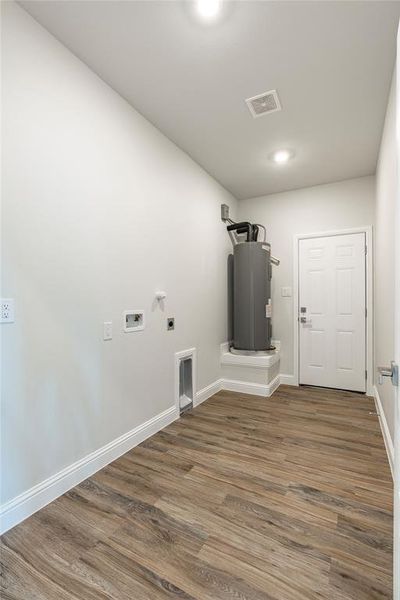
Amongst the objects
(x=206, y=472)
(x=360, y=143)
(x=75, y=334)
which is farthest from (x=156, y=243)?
(x=360, y=143)

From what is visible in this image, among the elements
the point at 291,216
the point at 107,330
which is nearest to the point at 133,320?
the point at 107,330

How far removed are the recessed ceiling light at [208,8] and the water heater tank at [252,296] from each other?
2351mm

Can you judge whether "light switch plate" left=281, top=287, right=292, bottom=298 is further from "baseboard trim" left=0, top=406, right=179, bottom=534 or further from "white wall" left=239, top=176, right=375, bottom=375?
"baseboard trim" left=0, top=406, right=179, bottom=534

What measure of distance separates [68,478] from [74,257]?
1396 mm

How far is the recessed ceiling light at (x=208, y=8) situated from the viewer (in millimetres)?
1492

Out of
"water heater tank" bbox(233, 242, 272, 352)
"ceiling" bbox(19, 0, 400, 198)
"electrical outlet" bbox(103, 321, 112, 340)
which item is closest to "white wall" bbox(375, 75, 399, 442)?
"ceiling" bbox(19, 0, 400, 198)

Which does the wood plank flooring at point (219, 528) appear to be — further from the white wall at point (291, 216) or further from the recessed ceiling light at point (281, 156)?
the recessed ceiling light at point (281, 156)

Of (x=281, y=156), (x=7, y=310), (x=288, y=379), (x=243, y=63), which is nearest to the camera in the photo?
(x=7, y=310)

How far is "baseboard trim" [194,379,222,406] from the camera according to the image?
3.21 meters

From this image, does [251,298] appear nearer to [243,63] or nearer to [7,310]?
[243,63]

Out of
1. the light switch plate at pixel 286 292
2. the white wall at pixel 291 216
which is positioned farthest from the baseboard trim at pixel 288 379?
the light switch plate at pixel 286 292

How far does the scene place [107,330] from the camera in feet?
6.73

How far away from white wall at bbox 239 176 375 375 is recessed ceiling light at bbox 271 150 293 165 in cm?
89

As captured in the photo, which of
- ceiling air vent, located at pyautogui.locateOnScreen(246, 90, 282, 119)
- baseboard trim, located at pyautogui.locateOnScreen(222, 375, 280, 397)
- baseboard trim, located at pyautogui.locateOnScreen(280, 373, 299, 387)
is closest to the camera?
ceiling air vent, located at pyautogui.locateOnScreen(246, 90, 282, 119)
